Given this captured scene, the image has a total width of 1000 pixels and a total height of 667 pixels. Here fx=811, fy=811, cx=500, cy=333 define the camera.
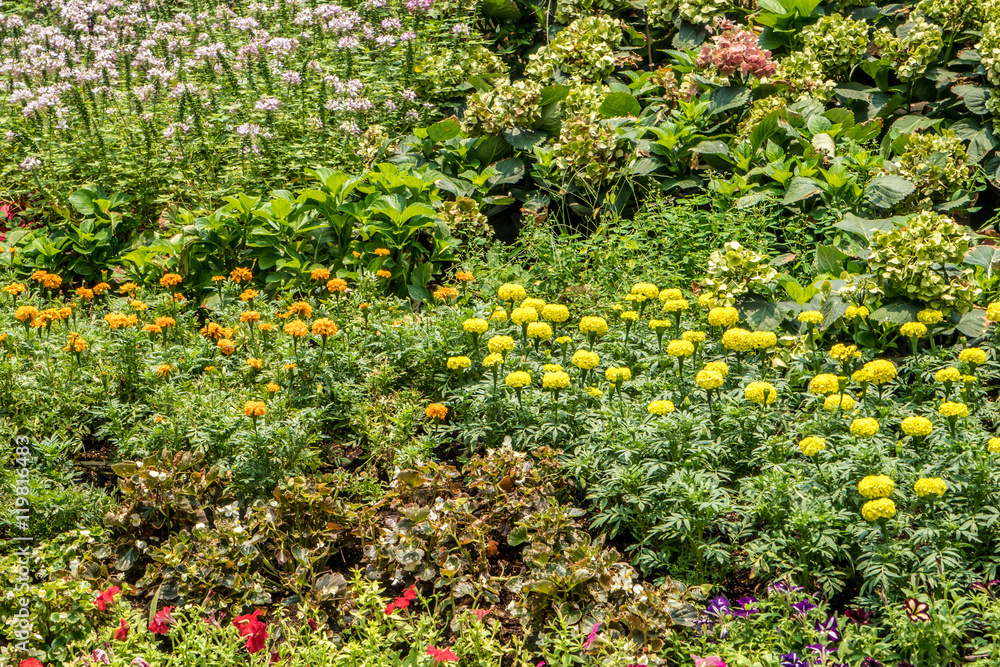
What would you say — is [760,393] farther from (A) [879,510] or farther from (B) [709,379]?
(A) [879,510]

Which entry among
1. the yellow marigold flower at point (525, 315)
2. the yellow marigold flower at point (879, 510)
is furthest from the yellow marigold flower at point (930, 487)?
the yellow marigold flower at point (525, 315)

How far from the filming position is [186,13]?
25.0ft

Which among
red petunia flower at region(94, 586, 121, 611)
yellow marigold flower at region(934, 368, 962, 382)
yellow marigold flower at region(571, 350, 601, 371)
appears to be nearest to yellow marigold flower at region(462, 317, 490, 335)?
yellow marigold flower at region(571, 350, 601, 371)

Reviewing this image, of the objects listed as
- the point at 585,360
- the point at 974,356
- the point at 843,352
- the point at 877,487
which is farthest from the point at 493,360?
the point at 974,356

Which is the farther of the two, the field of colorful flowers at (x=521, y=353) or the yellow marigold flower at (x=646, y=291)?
the yellow marigold flower at (x=646, y=291)

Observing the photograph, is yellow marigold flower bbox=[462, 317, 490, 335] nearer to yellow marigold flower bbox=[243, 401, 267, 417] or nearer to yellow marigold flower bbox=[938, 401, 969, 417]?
yellow marigold flower bbox=[243, 401, 267, 417]

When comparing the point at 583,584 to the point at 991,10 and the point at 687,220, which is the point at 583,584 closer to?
the point at 687,220

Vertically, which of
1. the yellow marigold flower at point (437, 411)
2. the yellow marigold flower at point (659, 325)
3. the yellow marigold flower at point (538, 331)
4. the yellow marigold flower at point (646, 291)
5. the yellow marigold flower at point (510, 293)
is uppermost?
the yellow marigold flower at point (646, 291)

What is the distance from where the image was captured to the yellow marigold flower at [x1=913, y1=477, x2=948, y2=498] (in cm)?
234

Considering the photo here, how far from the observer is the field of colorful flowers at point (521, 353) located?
8.33 feet

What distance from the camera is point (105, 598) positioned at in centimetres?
266

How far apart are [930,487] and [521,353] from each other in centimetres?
170

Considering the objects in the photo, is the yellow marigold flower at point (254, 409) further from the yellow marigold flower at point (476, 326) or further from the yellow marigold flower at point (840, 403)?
the yellow marigold flower at point (840, 403)

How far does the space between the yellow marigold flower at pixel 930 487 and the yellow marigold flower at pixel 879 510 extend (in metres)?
0.13
